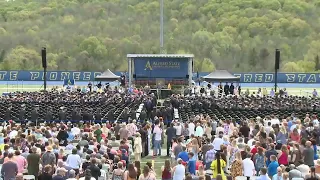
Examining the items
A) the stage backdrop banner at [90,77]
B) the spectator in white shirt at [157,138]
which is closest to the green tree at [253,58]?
the stage backdrop banner at [90,77]

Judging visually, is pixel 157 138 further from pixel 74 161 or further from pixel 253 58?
pixel 253 58

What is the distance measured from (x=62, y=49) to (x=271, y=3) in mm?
38972

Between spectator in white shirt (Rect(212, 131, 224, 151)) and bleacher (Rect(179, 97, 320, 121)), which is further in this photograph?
bleacher (Rect(179, 97, 320, 121))

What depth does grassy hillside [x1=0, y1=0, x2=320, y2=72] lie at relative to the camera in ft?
279

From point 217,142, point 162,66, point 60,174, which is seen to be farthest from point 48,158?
point 162,66

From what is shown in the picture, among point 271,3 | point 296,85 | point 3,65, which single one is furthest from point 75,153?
point 271,3

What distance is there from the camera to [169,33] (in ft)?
322

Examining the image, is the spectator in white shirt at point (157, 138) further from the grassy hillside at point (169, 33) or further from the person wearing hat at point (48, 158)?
the grassy hillside at point (169, 33)

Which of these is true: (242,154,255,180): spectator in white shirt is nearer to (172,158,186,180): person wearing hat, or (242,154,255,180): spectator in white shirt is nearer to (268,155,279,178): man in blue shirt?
(268,155,279,178): man in blue shirt

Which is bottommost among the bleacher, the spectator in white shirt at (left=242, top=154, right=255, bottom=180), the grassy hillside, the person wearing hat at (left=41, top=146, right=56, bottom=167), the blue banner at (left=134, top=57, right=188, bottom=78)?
the spectator in white shirt at (left=242, top=154, right=255, bottom=180)

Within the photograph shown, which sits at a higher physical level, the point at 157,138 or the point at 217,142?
the point at 217,142

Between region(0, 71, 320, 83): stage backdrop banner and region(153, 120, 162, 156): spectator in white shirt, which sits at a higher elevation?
region(0, 71, 320, 83): stage backdrop banner

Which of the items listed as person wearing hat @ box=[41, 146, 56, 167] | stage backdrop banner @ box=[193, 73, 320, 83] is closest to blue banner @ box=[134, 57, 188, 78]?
stage backdrop banner @ box=[193, 73, 320, 83]

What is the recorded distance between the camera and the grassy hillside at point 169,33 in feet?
279
